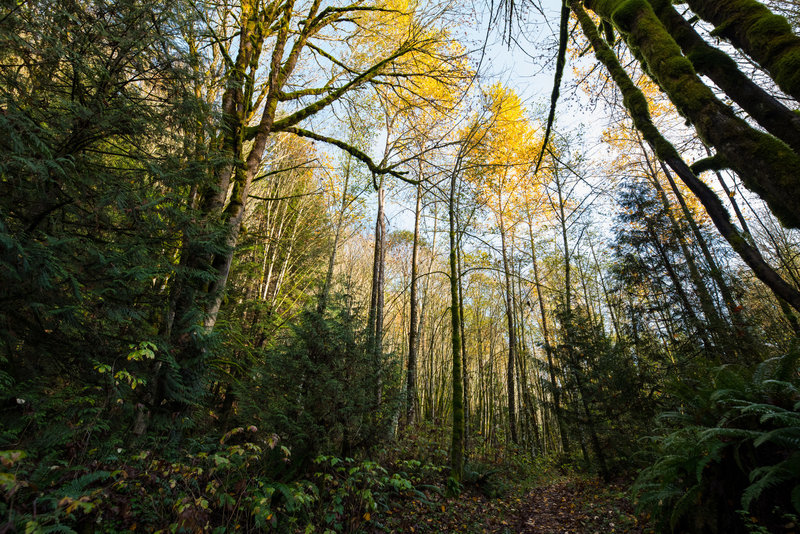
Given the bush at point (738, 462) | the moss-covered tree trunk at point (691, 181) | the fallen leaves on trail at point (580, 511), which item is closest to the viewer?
the moss-covered tree trunk at point (691, 181)

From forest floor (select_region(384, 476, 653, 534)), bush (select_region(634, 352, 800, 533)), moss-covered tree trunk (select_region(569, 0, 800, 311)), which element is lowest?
forest floor (select_region(384, 476, 653, 534))

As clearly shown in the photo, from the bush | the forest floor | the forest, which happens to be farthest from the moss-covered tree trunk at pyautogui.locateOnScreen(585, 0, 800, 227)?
the forest floor

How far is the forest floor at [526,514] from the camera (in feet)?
13.1

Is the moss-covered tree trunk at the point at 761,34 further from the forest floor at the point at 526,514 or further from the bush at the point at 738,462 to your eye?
the forest floor at the point at 526,514

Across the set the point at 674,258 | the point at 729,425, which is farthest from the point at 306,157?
the point at 674,258

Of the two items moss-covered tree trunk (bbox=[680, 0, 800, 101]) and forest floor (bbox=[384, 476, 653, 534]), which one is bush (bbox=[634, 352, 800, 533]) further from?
moss-covered tree trunk (bbox=[680, 0, 800, 101])

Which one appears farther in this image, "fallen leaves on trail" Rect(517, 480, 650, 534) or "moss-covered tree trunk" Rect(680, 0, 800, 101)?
"fallen leaves on trail" Rect(517, 480, 650, 534)

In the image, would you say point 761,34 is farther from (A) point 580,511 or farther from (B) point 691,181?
(A) point 580,511

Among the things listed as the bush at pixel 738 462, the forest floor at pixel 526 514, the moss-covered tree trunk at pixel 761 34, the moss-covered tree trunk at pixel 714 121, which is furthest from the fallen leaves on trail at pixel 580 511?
the moss-covered tree trunk at pixel 761 34

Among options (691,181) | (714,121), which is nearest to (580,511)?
(691,181)

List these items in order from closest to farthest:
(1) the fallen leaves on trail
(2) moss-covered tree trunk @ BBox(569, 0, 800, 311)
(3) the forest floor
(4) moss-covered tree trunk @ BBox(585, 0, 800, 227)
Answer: (4) moss-covered tree trunk @ BBox(585, 0, 800, 227), (2) moss-covered tree trunk @ BBox(569, 0, 800, 311), (3) the forest floor, (1) the fallen leaves on trail

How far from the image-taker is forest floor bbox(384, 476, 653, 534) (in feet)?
13.1

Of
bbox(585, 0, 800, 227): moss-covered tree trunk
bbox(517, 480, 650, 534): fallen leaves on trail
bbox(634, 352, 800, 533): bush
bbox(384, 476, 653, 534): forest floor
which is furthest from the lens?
bbox(517, 480, 650, 534): fallen leaves on trail

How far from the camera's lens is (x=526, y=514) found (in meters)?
5.25
